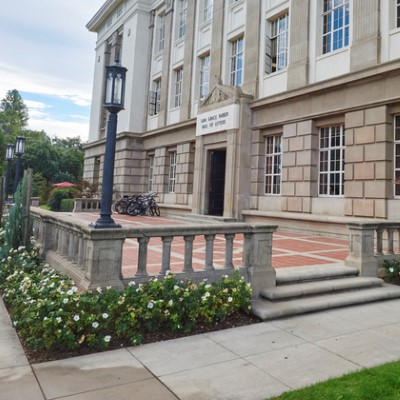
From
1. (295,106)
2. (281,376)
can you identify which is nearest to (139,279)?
(281,376)

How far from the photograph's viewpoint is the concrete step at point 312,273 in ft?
21.0

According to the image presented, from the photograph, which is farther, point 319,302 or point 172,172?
point 172,172

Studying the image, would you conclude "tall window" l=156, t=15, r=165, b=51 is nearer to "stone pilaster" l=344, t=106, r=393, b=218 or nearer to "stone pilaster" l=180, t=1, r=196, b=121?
"stone pilaster" l=180, t=1, r=196, b=121

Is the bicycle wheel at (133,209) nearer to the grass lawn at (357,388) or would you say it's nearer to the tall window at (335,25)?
the tall window at (335,25)

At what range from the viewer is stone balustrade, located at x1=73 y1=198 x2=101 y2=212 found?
2323 cm

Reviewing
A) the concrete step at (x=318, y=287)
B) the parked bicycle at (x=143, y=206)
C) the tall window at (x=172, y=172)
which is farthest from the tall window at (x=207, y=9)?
the concrete step at (x=318, y=287)

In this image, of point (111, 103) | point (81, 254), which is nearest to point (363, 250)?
point (81, 254)

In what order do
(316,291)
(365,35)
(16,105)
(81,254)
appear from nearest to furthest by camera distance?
1. (81,254)
2. (316,291)
3. (365,35)
4. (16,105)

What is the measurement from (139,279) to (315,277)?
3.31 m

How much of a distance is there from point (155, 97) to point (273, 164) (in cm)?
1257

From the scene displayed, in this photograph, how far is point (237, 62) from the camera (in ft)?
59.0

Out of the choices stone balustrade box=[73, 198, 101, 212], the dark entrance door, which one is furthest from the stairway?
stone balustrade box=[73, 198, 101, 212]

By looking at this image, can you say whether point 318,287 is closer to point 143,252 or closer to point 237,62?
point 143,252

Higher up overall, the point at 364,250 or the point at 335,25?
the point at 335,25
